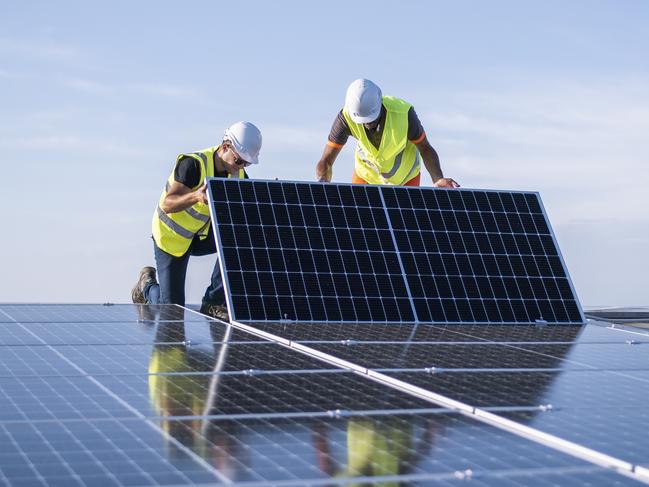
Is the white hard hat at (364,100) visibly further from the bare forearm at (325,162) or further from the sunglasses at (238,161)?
the sunglasses at (238,161)

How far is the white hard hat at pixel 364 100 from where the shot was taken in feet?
42.1

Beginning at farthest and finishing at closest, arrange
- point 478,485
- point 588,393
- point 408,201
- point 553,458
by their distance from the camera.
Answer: point 408,201 < point 588,393 < point 553,458 < point 478,485

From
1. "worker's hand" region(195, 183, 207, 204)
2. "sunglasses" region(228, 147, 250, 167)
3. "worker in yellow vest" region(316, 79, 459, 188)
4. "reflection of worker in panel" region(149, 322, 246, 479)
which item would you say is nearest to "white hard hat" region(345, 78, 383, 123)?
"worker in yellow vest" region(316, 79, 459, 188)

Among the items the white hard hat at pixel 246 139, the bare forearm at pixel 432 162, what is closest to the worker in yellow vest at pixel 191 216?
the white hard hat at pixel 246 139

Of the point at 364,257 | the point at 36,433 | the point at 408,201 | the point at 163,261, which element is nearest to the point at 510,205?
the point at 408,201

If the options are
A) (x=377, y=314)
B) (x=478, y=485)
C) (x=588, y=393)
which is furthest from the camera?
(x=377, y=314)

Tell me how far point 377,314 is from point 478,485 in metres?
5.39

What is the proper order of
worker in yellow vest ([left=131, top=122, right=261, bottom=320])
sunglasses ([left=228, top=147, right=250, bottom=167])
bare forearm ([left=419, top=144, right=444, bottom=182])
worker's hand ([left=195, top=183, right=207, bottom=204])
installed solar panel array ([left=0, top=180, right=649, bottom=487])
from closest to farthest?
installed solar panel array ([left=0, top=180, right=649, bottom=487]) < worker's hand ([left=195, top=183, right=207, bottom=204]) < worker in yellow vest ([left=131, top=122, right=261, bottom=320]) < sunglasses ([left=228, top=147, right=250, bottom=167]) < bare forearm ([left=419, top=144, right=444, bottom=182])

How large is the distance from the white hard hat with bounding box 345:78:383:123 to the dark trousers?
1.93m

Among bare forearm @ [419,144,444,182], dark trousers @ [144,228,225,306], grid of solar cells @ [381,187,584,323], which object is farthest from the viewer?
bare forearm @ [419,144,444,182]

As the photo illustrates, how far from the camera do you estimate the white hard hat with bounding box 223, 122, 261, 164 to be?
1242 cm

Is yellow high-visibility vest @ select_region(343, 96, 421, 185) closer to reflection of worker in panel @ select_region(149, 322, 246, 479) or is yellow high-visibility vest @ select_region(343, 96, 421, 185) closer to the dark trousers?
the dark trousers

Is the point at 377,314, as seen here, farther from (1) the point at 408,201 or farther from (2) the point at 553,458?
(2) the point at 553,458

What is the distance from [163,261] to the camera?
1328 centimetres
